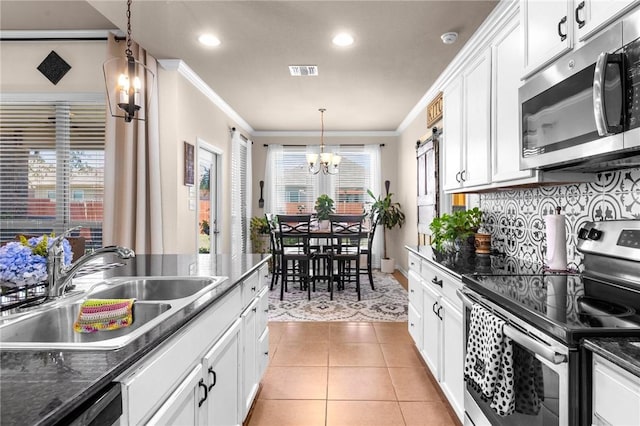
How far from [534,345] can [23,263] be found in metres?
1.73

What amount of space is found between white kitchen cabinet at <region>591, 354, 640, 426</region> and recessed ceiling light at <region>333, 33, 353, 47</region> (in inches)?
115

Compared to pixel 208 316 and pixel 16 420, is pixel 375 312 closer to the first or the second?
pixel 208 316

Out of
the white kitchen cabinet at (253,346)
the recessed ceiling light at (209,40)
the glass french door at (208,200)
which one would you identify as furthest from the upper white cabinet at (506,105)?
the glass french door at (208,200)

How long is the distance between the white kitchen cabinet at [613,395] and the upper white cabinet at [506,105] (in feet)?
3.70

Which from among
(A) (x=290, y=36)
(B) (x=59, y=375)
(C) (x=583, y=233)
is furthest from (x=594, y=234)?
(A) (x=290, y=36)

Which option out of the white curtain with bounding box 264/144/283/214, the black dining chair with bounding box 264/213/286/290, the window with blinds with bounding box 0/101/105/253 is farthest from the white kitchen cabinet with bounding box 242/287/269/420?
the white curtain with bounding box 264/144/283/214

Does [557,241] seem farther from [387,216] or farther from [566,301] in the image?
[387,216]

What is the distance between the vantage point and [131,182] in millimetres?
3422

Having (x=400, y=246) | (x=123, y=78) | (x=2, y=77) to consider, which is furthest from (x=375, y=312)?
(x=2, y=77)

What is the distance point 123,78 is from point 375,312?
3424 mm

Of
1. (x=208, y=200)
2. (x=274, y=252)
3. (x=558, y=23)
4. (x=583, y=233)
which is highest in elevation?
(x=558, y=23)

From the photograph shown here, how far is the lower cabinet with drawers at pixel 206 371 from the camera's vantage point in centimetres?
87

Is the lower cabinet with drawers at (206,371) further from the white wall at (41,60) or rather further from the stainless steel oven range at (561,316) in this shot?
the white wall at (41,60)

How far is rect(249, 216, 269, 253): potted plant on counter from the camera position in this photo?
22.0 ft
